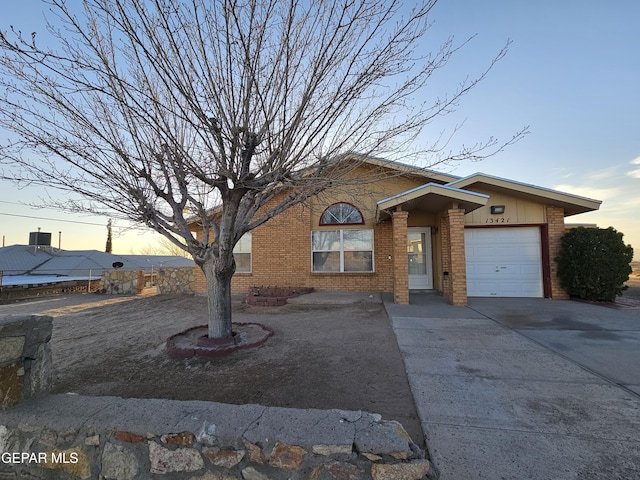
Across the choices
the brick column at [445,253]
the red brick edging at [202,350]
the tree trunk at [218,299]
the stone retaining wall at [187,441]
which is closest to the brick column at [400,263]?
the brick column at [445,253]

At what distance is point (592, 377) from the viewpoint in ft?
11.2

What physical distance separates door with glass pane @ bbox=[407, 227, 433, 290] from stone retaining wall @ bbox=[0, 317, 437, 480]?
9.20 m

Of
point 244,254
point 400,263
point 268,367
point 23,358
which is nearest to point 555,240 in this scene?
point 400,263

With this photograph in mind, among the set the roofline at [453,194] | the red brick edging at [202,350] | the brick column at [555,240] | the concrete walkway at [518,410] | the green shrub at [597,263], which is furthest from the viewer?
the brick column at [555,240]

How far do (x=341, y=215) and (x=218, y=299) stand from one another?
6.58 m

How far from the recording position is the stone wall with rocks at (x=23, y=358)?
213 centimetres

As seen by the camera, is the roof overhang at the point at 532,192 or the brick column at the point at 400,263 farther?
the roof overhang at the point at 532,192

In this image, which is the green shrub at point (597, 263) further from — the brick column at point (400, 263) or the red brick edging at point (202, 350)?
the red brick edging at point (202, 350)

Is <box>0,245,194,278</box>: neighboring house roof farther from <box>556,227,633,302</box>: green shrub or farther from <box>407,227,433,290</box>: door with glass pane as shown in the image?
<box>556,227,633,302</box>: green shrub

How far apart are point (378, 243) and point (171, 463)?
9.20 meters

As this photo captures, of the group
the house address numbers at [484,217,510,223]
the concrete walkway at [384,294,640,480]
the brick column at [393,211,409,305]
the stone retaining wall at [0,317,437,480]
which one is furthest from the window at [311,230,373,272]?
the stone retaining wall at [0,317,437,480]

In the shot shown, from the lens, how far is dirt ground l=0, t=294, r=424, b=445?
3.23 m

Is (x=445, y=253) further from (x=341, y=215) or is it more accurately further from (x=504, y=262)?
(x=341, y=215)

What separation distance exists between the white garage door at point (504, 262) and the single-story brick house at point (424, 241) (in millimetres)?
28
